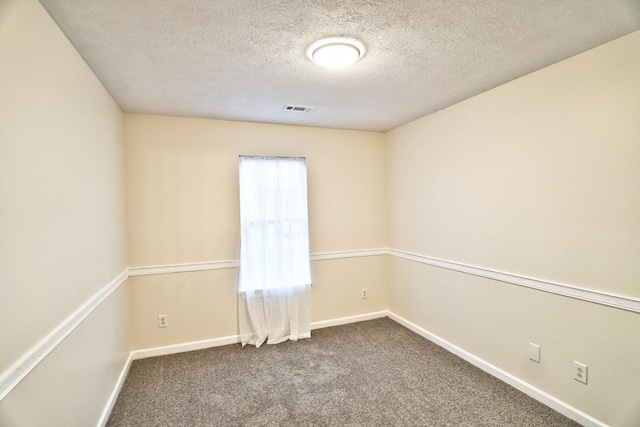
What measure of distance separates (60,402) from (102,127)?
1.75 m

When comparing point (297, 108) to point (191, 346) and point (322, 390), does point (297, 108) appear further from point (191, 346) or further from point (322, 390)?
point (191, 346)

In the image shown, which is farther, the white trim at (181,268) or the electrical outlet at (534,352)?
the white trim at (181,268)

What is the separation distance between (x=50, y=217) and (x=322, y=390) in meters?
2.13

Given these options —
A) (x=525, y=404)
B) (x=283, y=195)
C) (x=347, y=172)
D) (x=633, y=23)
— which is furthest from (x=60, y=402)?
(x=633, y=23)

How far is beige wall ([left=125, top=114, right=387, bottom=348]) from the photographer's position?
295 centimetres

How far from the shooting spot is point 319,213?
11.9 feet

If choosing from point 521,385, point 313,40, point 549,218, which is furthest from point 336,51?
point 521,385

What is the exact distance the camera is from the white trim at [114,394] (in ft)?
6.51

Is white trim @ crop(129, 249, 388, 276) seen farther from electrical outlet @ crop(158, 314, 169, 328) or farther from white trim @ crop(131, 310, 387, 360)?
white trim @ crop(131, 310, 387, 360)

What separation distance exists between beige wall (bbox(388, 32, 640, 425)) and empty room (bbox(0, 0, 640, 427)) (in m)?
0.01

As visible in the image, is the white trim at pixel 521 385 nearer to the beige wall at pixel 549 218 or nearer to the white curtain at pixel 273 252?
the beige wall at pixel 549 218

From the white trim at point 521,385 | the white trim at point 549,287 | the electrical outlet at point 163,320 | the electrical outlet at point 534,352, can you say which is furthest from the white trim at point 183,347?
the electrical outlet at point 534,352

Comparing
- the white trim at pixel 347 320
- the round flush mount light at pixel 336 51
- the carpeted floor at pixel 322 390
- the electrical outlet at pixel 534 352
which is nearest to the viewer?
the round flush mount light at pixel 336 51

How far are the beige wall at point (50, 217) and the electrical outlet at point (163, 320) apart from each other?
782 millimetres
